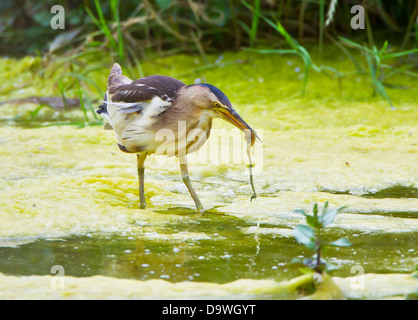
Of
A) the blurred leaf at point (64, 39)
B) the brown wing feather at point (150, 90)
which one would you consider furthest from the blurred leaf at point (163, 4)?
the brown wing feather at point (150, 90)

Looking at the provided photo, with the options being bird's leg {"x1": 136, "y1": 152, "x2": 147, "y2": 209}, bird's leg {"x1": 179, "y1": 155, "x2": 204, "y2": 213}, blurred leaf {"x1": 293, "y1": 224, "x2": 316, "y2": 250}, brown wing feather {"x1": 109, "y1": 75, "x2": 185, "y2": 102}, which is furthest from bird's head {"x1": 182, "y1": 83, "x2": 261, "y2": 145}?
blurred leaf {"x1": 293, "y1": 224, "x2": 316, "y2": 250}

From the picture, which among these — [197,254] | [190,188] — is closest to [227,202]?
[190,188]

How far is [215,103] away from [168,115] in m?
0.25

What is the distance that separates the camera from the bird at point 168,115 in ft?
9.95

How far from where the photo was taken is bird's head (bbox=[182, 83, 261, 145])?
300 cm

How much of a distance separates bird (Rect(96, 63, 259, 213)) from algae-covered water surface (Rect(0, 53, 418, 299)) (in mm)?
347

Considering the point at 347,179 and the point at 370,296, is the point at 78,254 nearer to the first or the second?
the point at 370,296

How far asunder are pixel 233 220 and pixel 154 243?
51 cm

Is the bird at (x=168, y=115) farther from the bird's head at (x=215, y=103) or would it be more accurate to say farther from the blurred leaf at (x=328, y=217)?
the blurred leaf at (x=328, y=217)

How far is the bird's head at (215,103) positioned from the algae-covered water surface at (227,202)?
0.47m

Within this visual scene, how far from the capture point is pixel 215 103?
302 centimetres

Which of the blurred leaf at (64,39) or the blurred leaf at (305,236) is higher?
the blurred leaf at (64,39)

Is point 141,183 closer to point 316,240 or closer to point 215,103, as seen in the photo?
point 215,103
